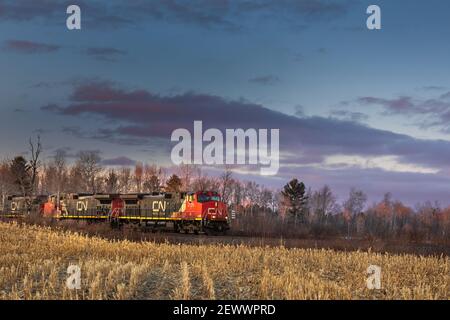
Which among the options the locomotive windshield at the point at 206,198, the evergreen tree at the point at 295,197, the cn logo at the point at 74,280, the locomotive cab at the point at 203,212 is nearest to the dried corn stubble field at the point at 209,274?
the cn logo at the point at 74,280

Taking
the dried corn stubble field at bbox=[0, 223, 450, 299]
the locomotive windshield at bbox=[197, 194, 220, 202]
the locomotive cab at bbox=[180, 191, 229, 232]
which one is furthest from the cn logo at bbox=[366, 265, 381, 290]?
the locomotive windshield at bbox=[197, 194, 220, 202]

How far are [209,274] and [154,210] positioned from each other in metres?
31.5

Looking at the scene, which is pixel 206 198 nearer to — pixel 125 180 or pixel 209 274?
pixel 209 274

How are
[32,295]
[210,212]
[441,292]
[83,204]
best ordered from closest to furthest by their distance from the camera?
[32,295] < [441,292] < [210,212] < [83,204]

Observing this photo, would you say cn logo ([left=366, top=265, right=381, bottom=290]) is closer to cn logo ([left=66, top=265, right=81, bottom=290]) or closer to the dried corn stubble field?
the dried corn stubble field

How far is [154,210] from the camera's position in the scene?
47344 millimetres

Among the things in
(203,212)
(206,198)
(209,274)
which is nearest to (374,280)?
(209,274)

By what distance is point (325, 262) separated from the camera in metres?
20.2

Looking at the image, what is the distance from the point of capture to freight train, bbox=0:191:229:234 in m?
43.0

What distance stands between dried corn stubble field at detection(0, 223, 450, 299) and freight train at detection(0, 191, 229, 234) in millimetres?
18184

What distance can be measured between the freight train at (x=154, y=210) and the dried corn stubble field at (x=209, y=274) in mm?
18184
